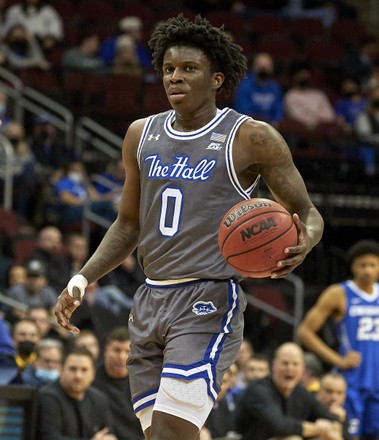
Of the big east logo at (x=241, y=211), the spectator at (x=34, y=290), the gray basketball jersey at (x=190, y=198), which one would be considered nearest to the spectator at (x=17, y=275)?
the spectator at (x=34, y=290)

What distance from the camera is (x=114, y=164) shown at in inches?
553

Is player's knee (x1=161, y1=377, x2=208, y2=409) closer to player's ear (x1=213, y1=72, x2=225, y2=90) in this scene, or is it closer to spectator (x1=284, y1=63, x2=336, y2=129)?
player's ear (x1=213, y1=72, x2=225, y2=90)

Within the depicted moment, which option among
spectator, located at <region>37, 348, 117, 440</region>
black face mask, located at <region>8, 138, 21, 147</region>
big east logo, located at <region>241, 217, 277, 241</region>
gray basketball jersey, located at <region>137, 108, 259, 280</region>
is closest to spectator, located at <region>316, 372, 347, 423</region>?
spectator, located at <region>37, 348, 117, 440</region>

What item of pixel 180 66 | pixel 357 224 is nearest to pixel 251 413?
pixel 180 66

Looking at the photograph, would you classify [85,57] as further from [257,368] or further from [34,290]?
[257,368]

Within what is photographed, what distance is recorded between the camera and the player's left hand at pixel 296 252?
4.54 meters

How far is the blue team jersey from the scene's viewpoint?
925 centimetres

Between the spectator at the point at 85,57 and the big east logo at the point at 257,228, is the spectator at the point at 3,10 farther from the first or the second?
the big east logo at the point at 257,228

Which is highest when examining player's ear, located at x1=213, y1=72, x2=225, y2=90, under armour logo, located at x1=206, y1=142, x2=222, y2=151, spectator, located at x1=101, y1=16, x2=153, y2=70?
spectator, located at x1=101, y1=16, x2=153, y2=70

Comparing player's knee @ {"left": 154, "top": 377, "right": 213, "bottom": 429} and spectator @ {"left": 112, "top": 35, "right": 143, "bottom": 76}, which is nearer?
player's knee @ {"left": 154, "top": 377, "right": 213, "bottom": 429}

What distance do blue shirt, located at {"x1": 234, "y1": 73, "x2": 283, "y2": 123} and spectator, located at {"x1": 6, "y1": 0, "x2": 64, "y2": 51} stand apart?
8.83ft

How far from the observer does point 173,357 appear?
474 cm

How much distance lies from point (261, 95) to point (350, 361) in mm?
6929

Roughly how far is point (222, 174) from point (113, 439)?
10.2 feet
